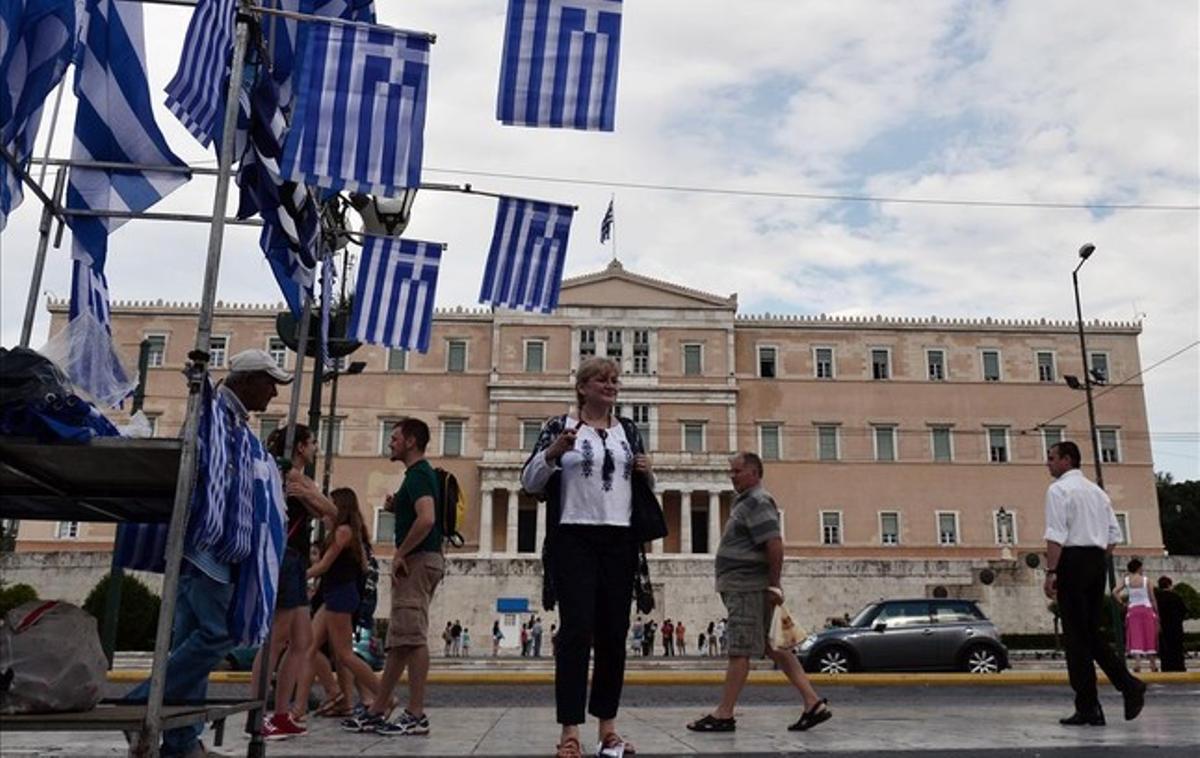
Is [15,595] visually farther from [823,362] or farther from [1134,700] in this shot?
[823,362]

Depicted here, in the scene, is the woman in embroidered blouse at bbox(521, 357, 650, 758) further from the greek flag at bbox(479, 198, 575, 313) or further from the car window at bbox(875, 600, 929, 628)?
the car window at bbox(875, 600, 929, 628)

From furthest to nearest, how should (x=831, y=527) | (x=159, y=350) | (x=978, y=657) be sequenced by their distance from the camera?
(x=159, y=350) → (x=831, y=527) → (x=978, y=657)

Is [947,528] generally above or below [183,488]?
above

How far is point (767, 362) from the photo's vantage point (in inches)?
2157

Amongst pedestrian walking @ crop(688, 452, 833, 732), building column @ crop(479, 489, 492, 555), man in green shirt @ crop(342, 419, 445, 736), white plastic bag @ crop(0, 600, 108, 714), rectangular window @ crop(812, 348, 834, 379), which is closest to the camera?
white plastic bag @ crop(0, 600, 108, 714)

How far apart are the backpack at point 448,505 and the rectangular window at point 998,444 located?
51.0 metres

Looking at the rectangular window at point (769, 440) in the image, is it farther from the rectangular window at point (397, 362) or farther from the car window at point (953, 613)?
the car window at point (953, 613)

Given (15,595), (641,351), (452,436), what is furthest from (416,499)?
(641,351)

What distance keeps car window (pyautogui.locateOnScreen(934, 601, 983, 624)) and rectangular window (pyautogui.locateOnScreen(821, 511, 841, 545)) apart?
111ft

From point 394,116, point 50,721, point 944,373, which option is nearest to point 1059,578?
point 394,116

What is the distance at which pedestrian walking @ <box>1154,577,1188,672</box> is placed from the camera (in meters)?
16.9

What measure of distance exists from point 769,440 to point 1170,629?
121 ft

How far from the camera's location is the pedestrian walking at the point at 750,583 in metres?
6.46

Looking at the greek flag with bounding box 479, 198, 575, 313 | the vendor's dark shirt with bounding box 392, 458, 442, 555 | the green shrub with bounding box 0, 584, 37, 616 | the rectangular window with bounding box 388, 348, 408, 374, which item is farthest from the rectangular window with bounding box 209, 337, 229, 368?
the vendor's dark shirt with bounding box 392, 458, 442, 555
